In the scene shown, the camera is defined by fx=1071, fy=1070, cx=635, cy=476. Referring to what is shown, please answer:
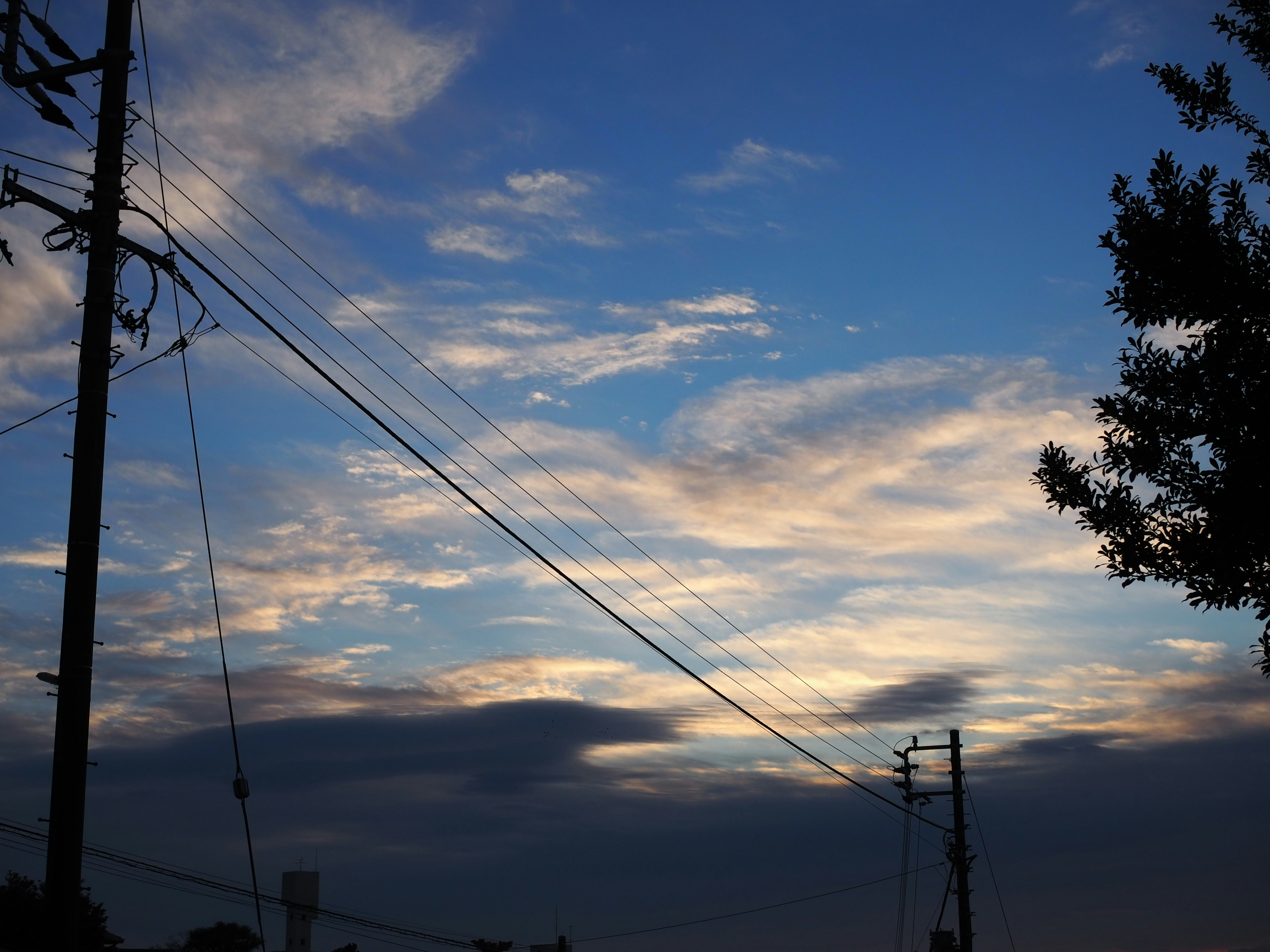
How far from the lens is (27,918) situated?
5188 centimetres

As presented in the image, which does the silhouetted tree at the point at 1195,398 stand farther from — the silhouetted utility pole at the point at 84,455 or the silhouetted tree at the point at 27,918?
the silhouetted tree at the point at 27,918

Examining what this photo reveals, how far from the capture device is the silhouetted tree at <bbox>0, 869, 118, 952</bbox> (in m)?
47.7

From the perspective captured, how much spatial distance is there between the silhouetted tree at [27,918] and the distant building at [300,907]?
8301 mm

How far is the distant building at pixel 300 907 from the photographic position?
51625mm

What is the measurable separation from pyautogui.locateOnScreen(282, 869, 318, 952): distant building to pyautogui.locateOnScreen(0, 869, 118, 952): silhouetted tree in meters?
8.30

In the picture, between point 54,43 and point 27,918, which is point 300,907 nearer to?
point 27,918

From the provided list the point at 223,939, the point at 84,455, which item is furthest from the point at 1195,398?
the point at 223,939

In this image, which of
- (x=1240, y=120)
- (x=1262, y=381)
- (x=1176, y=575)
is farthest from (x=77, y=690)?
(x=1240, y=120)

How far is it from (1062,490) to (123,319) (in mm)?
9781

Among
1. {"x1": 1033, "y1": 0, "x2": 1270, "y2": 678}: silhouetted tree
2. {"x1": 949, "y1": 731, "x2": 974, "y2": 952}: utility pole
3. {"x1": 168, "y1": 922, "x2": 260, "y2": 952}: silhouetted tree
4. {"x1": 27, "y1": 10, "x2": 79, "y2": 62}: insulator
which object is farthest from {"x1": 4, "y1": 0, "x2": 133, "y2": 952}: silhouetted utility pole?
{"x1": 168, "y1": 922, "x2": 260, "y2": 952}: silhouetted tree

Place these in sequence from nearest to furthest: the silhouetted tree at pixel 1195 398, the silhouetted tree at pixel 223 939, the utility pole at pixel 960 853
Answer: the silhouetted tree at pixel 1195 398 → the utility pole at pixel 960 853 → the silhouetted tree at pixel 223 939

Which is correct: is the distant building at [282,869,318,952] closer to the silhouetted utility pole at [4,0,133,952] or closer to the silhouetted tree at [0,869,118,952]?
the silhouetted tree at [0,869,118,952]

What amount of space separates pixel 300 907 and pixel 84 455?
152ft

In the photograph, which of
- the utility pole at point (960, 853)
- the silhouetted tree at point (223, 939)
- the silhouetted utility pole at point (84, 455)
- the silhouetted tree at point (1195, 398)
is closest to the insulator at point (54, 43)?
the silhouetted utility pole at point (84, 455)
